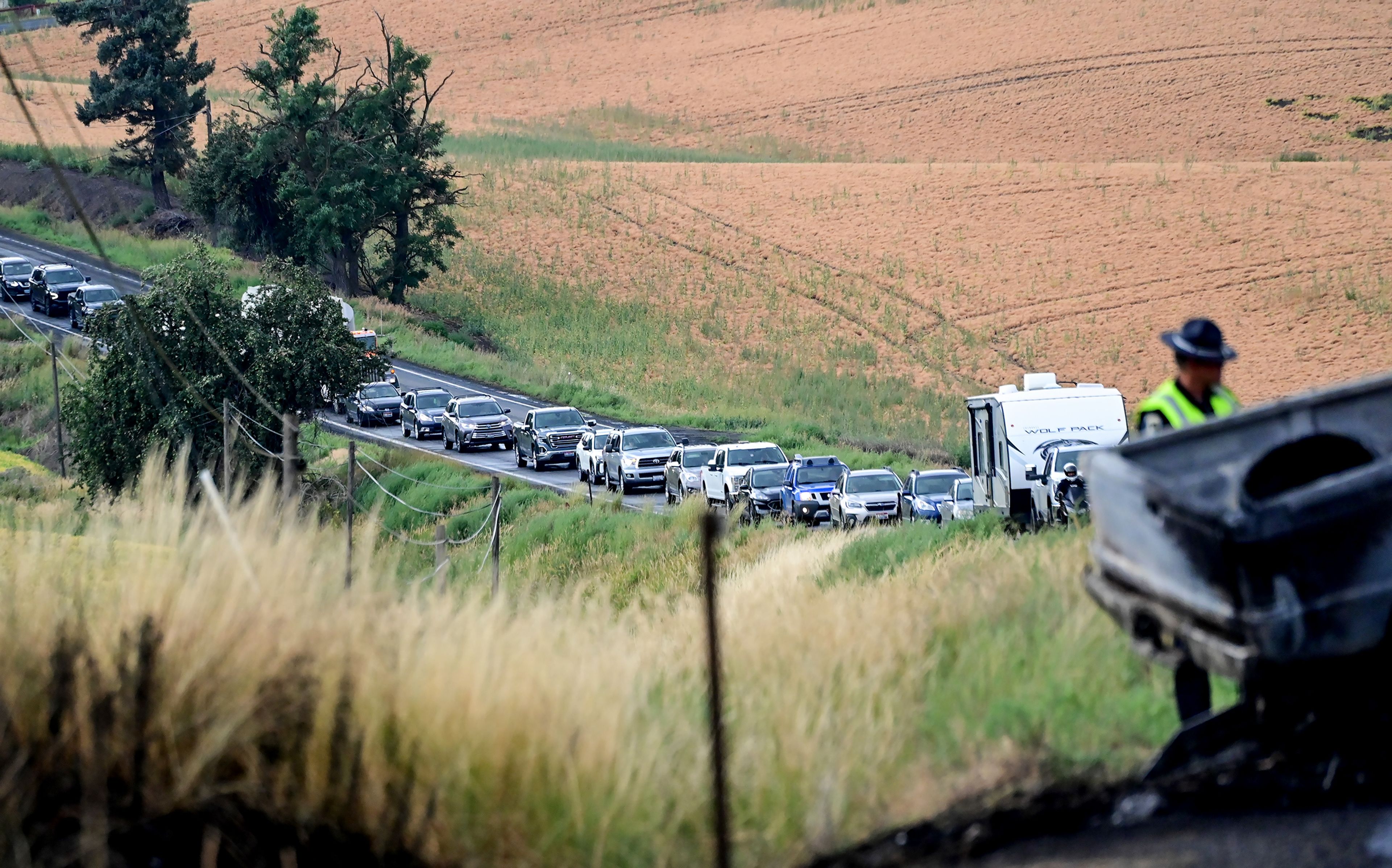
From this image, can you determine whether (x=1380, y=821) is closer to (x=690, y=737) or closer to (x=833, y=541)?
(x=690, y=737)

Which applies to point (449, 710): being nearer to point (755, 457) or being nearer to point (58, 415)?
point (755, 457)

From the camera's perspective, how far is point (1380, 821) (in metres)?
6.03

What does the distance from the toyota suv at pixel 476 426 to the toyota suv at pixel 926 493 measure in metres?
17.6

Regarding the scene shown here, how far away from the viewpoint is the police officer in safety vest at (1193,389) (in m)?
7.13

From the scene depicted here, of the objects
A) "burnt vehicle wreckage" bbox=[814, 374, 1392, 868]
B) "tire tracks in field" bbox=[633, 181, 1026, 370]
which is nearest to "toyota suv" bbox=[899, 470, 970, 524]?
"burnt vehicle wreckage" bbox=[814, 374, 1392, 868]

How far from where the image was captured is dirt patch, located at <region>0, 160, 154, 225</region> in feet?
278

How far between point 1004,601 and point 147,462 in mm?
4458

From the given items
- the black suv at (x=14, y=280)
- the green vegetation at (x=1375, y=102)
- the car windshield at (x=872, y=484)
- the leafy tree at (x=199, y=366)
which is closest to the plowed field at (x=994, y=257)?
the green vegetation at (x=1375, y=102)

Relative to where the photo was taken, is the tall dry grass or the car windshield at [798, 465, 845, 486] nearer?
the tall dry grass

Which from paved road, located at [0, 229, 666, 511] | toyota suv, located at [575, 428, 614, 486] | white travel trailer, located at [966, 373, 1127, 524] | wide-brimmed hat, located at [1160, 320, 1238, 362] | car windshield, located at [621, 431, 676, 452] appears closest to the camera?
wide-brimmed hat, located at [1160, 320, 1238, 362]

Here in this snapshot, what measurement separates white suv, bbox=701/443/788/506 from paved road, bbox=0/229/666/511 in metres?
1.34

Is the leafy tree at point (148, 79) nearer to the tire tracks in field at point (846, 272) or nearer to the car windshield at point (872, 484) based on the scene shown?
the tire tracks in field at point (846, 272)

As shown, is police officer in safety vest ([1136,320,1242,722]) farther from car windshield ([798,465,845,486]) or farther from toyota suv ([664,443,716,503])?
toyota suv ([664,443,716,503])

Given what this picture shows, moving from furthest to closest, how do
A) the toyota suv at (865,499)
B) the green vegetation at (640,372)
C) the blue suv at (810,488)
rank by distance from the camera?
the green vegetation at (640,372) → the blue suv at (810,488) → the toyota suv at (865,499)
